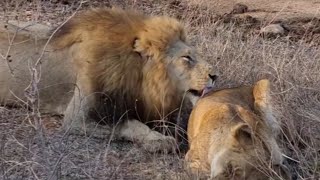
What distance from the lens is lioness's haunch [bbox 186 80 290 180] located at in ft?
11.6

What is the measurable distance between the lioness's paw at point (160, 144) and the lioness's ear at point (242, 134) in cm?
82

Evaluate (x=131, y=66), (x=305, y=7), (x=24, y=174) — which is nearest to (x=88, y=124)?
(x=131, y=66)

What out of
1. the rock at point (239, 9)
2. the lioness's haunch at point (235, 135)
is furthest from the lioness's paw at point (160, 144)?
the rock at point (239, 9)

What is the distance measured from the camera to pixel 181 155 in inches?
169

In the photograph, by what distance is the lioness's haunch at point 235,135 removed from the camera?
11.6ft

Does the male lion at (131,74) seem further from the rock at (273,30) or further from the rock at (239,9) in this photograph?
the rock at (239,9)

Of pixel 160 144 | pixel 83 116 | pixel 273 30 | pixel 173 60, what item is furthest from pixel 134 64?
pixel 273 30

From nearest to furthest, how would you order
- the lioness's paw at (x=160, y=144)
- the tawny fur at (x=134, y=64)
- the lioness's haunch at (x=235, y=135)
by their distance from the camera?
1. the lioness's haunch at (x=235, y=135)
2. the lioness's paw at (x=160, y=144)
3. the tawny fur at (x=134, y=64)

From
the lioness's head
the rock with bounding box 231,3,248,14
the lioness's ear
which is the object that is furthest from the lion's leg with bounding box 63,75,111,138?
the rock with bounding box 231,3,248,14

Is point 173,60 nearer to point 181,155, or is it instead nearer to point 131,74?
point 131,74

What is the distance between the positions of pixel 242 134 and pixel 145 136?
1.03m

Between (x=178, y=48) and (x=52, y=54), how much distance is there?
0.82 meters

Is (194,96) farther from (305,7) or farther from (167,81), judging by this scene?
(305,7)

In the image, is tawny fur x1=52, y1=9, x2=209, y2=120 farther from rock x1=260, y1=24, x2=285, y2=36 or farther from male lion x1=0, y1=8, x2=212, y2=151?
rock x1=260, y1=24, x2=285, y2=36
